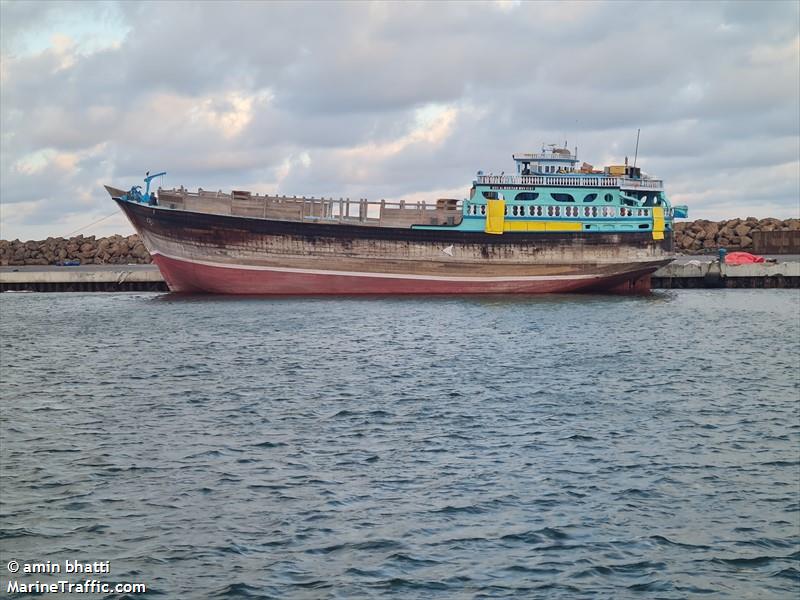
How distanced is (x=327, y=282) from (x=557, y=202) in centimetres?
1684

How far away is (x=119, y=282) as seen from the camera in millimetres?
75188

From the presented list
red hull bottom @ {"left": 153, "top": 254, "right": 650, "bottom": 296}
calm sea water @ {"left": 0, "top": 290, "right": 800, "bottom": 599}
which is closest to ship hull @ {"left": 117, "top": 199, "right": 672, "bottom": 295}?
red hull bottom @ {"left": 153, "top": 254, "right": 650, "bottom": 296}

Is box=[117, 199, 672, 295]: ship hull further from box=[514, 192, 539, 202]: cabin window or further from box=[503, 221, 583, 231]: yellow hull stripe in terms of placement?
box=[514, 192, 539, 202]: cabin window

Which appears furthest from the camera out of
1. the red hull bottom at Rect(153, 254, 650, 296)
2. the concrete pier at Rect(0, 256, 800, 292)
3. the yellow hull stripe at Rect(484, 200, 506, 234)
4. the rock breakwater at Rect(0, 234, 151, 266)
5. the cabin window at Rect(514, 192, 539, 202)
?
the rock breakwater at Rect(0, 234, 151, 266)

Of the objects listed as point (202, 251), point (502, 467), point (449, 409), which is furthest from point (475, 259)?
point (502, 467)

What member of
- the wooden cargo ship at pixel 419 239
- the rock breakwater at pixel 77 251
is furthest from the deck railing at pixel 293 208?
the rock breakwater at pixel 77 251

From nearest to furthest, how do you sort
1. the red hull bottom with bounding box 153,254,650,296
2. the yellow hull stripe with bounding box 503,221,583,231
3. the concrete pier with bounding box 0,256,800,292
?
1. the red hull bottom with bounding box 153,254,650,296
2. the yellow hull stripe with bounding box 503,221,583,231
3. the concrete pier with bounding box 0,256,800,292

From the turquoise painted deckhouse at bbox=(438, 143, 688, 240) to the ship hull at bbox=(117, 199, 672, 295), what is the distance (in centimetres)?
82

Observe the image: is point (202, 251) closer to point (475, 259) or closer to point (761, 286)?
point (475, 259)

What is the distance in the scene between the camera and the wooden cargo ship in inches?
2415

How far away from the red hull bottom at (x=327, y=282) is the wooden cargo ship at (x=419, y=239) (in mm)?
73

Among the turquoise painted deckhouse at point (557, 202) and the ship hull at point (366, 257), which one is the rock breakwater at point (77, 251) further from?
the turquoise painted deckhouse at point (557, 202)

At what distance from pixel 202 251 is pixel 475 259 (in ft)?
59.6

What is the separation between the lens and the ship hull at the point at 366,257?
6119 centimetres
